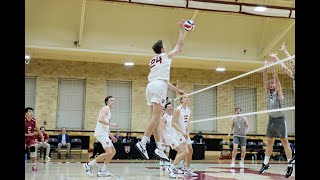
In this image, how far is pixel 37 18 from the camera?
18562mm

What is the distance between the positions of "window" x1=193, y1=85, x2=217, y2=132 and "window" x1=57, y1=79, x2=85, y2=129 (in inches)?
266

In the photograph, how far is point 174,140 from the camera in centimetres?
928

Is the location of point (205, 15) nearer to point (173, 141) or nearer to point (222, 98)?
point (222, 98)

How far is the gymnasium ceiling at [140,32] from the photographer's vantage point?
18.6 meters

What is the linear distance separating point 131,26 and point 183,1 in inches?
178

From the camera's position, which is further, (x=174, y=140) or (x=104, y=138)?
(x=174, y=140)

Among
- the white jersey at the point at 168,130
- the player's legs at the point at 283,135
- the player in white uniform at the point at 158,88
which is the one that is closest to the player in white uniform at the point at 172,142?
the white jersey at the point at 168,130

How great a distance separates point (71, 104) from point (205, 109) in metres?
8.14

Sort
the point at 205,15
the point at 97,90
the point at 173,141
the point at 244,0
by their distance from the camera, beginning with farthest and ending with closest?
the point at 97,90 → the point at 205,15 → the point at 244,0 → the point at 173,141

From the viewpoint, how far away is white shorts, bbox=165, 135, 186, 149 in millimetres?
9156

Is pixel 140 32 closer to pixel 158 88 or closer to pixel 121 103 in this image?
Result: pixel 121 103

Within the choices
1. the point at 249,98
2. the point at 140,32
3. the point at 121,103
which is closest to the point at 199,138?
the point at 121,103

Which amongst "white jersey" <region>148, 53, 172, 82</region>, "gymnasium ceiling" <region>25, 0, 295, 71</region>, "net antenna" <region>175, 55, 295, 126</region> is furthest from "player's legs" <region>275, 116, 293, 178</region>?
"net antenna" <region>175, 55, 295, 126</region>
